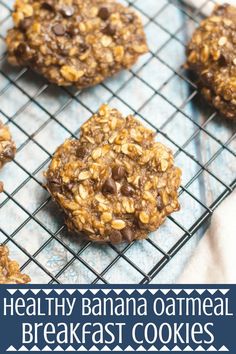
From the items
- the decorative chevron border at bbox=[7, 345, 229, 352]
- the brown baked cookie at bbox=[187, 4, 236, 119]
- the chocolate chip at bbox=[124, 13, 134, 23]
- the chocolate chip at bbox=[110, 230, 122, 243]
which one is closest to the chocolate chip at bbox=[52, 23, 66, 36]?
the chocolate chip at bbox=[124, 13, 134, 23]

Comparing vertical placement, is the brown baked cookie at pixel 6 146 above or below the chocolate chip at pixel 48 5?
below

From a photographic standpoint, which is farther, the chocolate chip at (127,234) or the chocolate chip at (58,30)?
the chocolate chip at (58,30)

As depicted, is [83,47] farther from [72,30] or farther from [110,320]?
[110,320]

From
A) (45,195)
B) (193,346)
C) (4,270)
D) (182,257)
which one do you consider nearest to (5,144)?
(45,195)

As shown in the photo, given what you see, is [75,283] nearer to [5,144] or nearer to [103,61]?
[5,144]

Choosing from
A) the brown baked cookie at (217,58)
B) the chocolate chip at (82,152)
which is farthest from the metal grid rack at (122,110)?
the chocolate chip at (82,152)

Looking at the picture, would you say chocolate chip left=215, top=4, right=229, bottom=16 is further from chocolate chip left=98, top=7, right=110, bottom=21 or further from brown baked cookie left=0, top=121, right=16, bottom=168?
brown baked cookie left=0, top=121, right=16, bottom=168

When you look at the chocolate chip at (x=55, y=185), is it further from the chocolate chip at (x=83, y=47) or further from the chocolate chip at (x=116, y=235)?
the chocolate chip at (x=83, y=47)
